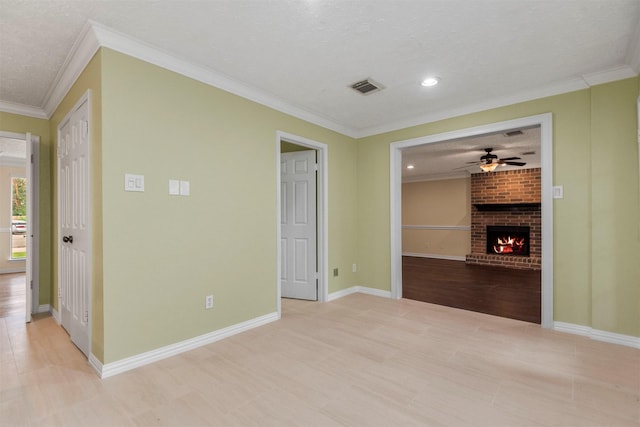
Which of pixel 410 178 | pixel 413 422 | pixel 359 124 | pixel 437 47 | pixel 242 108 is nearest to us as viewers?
pixel 413 422

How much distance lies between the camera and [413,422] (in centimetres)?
170

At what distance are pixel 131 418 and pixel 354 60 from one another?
9.61 feet

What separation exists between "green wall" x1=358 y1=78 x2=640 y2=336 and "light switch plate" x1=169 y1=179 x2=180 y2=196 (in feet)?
11.4

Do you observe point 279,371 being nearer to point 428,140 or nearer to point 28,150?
point 428,140

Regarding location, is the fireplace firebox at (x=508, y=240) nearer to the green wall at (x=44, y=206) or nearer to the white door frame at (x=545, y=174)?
the white door frame at (x=545, y=174)

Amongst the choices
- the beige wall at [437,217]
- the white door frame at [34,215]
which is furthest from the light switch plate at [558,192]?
the white door frame at [34,215]

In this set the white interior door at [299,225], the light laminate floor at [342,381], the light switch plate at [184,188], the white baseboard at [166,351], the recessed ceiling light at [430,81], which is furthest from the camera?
the white interior door at [299,225]

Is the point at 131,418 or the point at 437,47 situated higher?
the point at 437,47

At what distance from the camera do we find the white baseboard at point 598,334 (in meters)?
2.67

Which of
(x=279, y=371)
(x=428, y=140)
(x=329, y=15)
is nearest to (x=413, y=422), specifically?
(x=279, y=371)

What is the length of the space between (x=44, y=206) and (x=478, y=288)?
6140 mm

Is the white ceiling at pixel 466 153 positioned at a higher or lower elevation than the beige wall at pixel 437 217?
higher

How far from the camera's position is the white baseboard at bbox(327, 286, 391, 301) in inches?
168

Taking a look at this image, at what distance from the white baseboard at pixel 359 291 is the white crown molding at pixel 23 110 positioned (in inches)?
166
